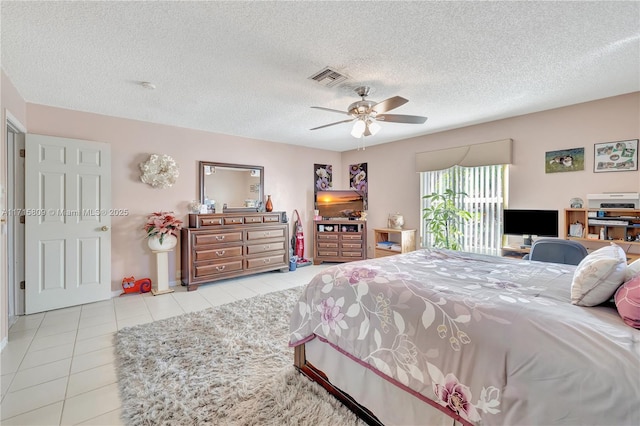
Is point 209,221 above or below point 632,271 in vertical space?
above

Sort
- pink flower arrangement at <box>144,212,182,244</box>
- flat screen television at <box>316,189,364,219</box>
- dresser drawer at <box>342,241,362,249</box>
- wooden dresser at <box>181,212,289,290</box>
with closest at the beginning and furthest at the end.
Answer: pink flower arrangement at <box>144,212,182,244</box>, wooden dresser at <box>181,212,289,290</box>, dresser drawer at <box>342,241,362,249</box>, flat screen television at <box>316,189,364,219</box>

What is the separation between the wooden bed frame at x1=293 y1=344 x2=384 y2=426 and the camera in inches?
62.9

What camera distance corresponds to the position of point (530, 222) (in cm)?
360

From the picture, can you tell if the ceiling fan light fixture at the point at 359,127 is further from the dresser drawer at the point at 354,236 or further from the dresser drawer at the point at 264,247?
the dresser drawer at the point at 354,236

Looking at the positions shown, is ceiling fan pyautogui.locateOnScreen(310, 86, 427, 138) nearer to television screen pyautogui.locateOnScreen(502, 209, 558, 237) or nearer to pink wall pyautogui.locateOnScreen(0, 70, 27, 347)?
television screen pyautogui.locateOnScreen(502, 209, 558, 237)

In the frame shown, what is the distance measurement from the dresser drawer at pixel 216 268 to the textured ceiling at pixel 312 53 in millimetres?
2189

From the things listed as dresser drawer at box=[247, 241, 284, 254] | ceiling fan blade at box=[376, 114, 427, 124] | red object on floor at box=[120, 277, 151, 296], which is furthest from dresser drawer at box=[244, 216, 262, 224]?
ceiling fan blade at box=[376, 114, 427, 124]

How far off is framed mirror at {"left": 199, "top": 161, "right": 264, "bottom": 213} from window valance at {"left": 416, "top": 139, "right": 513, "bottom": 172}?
115 inches

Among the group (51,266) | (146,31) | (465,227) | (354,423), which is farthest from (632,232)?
(51,266)

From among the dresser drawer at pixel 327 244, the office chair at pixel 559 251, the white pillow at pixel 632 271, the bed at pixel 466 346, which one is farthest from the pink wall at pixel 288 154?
the white pillow at pixel 632 271

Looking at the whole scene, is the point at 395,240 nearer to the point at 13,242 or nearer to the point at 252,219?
the point at 252,219

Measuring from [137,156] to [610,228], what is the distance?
5.97 metres

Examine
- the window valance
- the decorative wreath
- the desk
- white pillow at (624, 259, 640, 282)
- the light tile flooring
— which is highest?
the window valance

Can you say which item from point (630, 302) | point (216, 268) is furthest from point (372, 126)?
point (216, 268)
